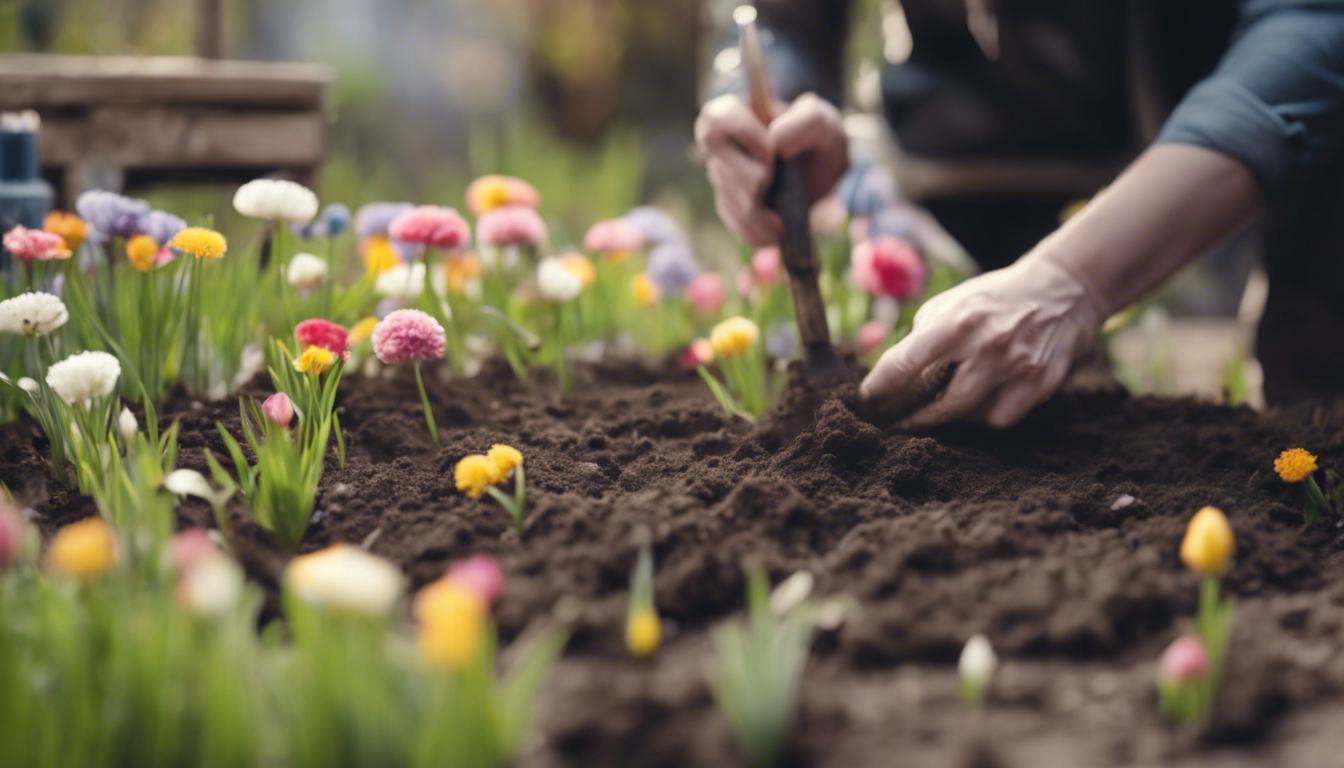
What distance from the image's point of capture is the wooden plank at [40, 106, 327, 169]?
200cm

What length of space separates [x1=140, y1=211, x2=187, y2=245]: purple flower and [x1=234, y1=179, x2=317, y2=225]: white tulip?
0.44 feet

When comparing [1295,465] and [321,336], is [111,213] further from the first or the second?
[1295,465]

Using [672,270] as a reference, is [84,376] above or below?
above

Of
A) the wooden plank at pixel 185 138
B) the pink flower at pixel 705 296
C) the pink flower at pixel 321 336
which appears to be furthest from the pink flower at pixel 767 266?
the wooden plank at pixel 185 138

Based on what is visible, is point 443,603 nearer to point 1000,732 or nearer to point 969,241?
point 1000,732

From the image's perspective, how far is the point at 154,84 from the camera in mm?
2070

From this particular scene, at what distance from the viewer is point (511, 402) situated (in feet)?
5.02

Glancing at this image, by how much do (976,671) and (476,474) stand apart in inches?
21.6

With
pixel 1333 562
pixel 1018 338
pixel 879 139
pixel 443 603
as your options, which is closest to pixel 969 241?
pixel 879 139

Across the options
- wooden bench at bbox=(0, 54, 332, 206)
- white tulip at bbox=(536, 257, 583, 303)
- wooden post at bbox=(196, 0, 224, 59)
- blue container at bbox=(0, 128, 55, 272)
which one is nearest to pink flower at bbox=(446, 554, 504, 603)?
white tulip at bbox=(536, 257, 583, 303)

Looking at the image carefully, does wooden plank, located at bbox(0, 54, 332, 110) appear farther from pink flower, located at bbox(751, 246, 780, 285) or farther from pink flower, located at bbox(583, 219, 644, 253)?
pink flower, located at bbox(751, 246, 780, 285)

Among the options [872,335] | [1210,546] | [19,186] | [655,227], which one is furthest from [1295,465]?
[19,186]

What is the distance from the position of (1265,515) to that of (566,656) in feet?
2.64

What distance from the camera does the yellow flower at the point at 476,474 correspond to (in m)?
1.05
